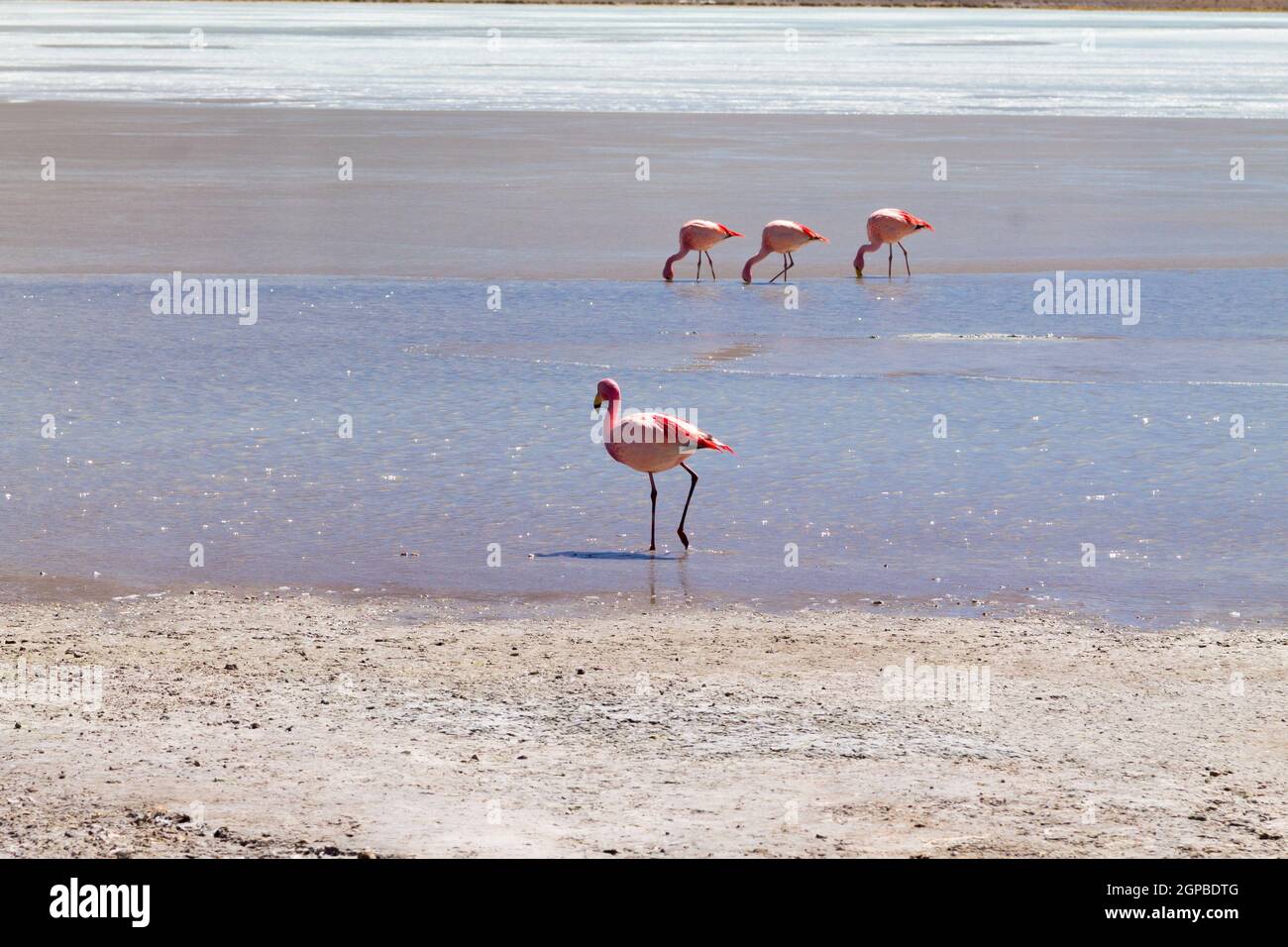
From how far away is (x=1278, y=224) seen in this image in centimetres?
2000

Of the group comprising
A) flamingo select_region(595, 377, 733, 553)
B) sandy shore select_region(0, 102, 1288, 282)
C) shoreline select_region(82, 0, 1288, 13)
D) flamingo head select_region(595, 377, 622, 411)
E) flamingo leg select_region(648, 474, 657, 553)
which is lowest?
flamingo leg select_region(648, 474, 657, 553)

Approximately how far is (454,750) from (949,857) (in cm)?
163

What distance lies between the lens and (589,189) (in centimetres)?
2309

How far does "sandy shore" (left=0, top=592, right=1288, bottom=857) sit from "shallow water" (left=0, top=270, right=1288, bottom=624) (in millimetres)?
579

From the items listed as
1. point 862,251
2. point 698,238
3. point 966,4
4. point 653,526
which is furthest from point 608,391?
point 966,4

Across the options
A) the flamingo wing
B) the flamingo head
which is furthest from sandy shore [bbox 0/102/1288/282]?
the flamingo wing

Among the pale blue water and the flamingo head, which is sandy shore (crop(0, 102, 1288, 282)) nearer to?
the pale blue water

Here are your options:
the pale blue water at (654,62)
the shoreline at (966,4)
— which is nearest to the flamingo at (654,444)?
the pale blue water at (654,62)

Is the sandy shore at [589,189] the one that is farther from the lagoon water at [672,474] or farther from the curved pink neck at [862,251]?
the lagoon water at [672,474]

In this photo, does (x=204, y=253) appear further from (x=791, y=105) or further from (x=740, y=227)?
(x=791, y=105)

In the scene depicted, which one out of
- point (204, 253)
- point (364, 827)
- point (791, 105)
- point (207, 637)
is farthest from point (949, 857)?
point (791, 105)

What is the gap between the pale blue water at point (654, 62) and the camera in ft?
126

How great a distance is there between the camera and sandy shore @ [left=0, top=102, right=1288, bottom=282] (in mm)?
17734

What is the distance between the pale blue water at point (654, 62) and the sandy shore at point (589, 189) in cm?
415
